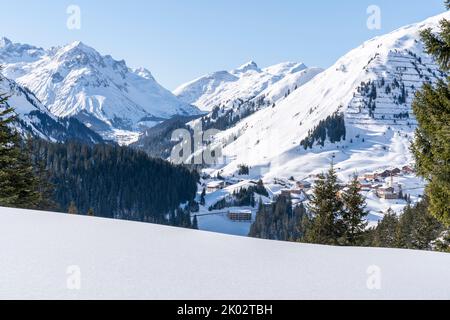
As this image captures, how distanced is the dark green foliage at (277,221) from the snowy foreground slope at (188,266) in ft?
402

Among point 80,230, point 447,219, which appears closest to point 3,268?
point 80,230

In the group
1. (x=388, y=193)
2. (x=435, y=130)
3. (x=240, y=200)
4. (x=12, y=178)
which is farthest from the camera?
(x=388, y=193)

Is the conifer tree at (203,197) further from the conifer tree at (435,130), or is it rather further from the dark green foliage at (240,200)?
the conifer tree at (435,130)

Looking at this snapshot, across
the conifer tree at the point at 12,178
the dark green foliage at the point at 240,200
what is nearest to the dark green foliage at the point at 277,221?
the dark green foliage at the point at 240,200

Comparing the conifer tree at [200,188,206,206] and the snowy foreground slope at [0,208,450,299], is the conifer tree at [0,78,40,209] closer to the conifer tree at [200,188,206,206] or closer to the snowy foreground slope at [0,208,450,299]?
the snowy foreground slope at [0,208,450,299]

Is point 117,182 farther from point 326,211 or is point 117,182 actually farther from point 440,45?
point 440,45

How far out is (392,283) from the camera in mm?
6824

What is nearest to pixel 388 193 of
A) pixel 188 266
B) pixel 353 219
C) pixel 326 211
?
pixel 353 219

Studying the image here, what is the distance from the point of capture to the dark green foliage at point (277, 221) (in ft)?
446

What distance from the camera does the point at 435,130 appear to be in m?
12.8

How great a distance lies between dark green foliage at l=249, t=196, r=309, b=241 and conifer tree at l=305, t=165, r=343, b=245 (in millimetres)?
103377

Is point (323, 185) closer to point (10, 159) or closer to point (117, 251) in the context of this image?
point (10, 159)

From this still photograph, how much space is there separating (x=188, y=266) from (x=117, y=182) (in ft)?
545

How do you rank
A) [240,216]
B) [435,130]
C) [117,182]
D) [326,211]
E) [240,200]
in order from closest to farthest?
[435,130] → [326,211] → [240,216] → [117,182] → [240,200]
